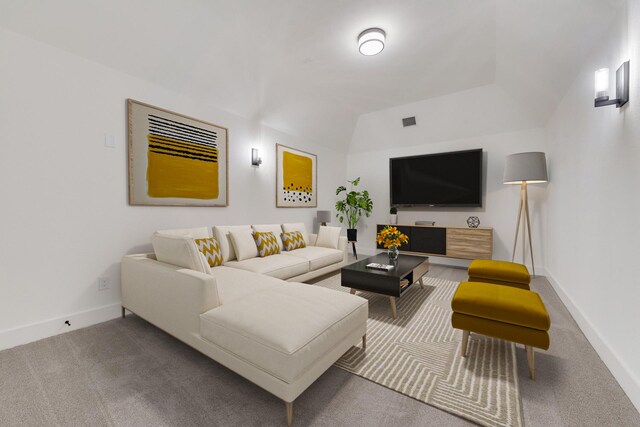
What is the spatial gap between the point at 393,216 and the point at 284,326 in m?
4.65

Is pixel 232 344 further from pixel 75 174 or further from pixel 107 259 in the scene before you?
pixel 75 174

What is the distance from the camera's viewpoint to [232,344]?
5.05ft

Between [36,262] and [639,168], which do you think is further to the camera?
[36,262]

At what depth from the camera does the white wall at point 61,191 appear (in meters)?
2.11

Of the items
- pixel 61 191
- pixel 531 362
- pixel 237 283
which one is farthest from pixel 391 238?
pixel 61 191

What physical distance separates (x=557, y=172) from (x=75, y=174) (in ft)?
18.0

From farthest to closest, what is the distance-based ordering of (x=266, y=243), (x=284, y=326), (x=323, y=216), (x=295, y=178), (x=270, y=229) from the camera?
(x=323, y=216) < (x=295, y=178) < (x=270, y=229) < (x=266, y=243) < (x=284, y=326)

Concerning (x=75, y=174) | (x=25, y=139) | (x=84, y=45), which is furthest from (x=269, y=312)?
(x=84, y=45)

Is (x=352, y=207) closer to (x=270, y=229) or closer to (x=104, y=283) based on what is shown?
(x=270, y=229)

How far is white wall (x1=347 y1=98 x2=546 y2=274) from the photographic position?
440cm

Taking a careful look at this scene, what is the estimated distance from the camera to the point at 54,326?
2.30m

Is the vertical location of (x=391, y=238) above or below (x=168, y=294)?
above

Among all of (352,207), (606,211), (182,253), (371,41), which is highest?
(371,41)

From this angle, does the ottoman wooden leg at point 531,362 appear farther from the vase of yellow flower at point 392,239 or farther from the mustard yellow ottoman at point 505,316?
the vase of yellow flower at point 392,239
